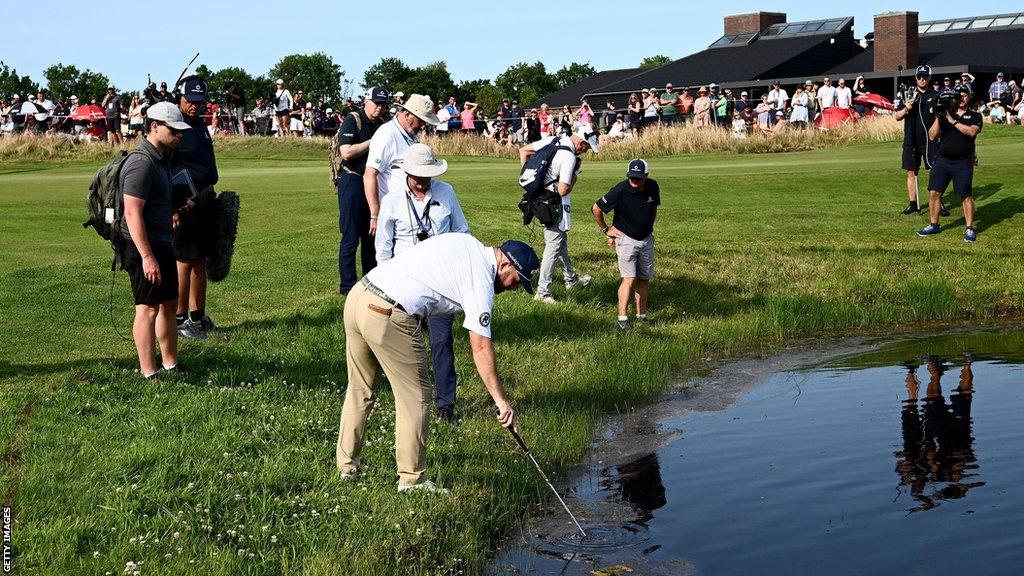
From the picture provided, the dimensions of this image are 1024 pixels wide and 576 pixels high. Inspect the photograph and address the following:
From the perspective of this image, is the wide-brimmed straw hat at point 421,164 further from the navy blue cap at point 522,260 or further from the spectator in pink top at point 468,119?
the spectator in pink top at point 468,119

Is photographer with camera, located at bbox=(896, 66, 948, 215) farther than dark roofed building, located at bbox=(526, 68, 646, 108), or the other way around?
dark roofed building, located at bbox=(526, 68, 646, 108)

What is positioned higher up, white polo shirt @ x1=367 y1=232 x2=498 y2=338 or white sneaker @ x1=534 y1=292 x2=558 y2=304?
white polo shirt @ x1=367 y1=232 x2=498 y2=338

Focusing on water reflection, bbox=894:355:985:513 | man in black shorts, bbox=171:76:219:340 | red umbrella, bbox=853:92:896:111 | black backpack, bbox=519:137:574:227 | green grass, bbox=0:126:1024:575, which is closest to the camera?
green grass, bbox=0:126:1024:575

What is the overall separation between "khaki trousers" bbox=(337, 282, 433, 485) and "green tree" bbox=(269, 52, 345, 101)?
358ft

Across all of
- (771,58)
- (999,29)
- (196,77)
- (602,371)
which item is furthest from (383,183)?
(999,29)

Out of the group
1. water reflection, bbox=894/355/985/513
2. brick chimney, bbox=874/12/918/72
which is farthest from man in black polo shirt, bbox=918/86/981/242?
brick chimney, bbox=874/12/918/72

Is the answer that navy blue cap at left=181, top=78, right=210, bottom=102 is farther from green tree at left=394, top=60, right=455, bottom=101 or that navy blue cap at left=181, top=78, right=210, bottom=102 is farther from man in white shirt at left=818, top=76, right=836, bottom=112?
green tree at left=394, top=60, right=455, bottom=101

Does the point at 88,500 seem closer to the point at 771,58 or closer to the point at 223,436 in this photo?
the point at 223,436

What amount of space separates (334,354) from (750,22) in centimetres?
5619

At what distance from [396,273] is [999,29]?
186ft

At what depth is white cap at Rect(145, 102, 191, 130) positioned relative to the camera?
8.68 metres

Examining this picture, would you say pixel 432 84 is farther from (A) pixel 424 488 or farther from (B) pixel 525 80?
(A) pixel 424 488

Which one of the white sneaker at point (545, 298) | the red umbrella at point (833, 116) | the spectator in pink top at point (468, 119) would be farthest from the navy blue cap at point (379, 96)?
the spectator in pink top at point (468, 119)

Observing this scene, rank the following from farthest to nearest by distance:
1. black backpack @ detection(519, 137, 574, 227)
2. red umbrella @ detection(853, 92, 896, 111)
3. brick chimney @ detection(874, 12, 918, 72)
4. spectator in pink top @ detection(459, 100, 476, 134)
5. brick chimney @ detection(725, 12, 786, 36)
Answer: brick chimney @ detection(725, 12, 786, 36), brick chimney @ detection(874, 12, 918, 72), spectator in pink top @ detection(459, 100, 476, 134), red umbrella @ detection(853, 92, 896, 111), black backpack @ detection(519, 137, 574, 227)
